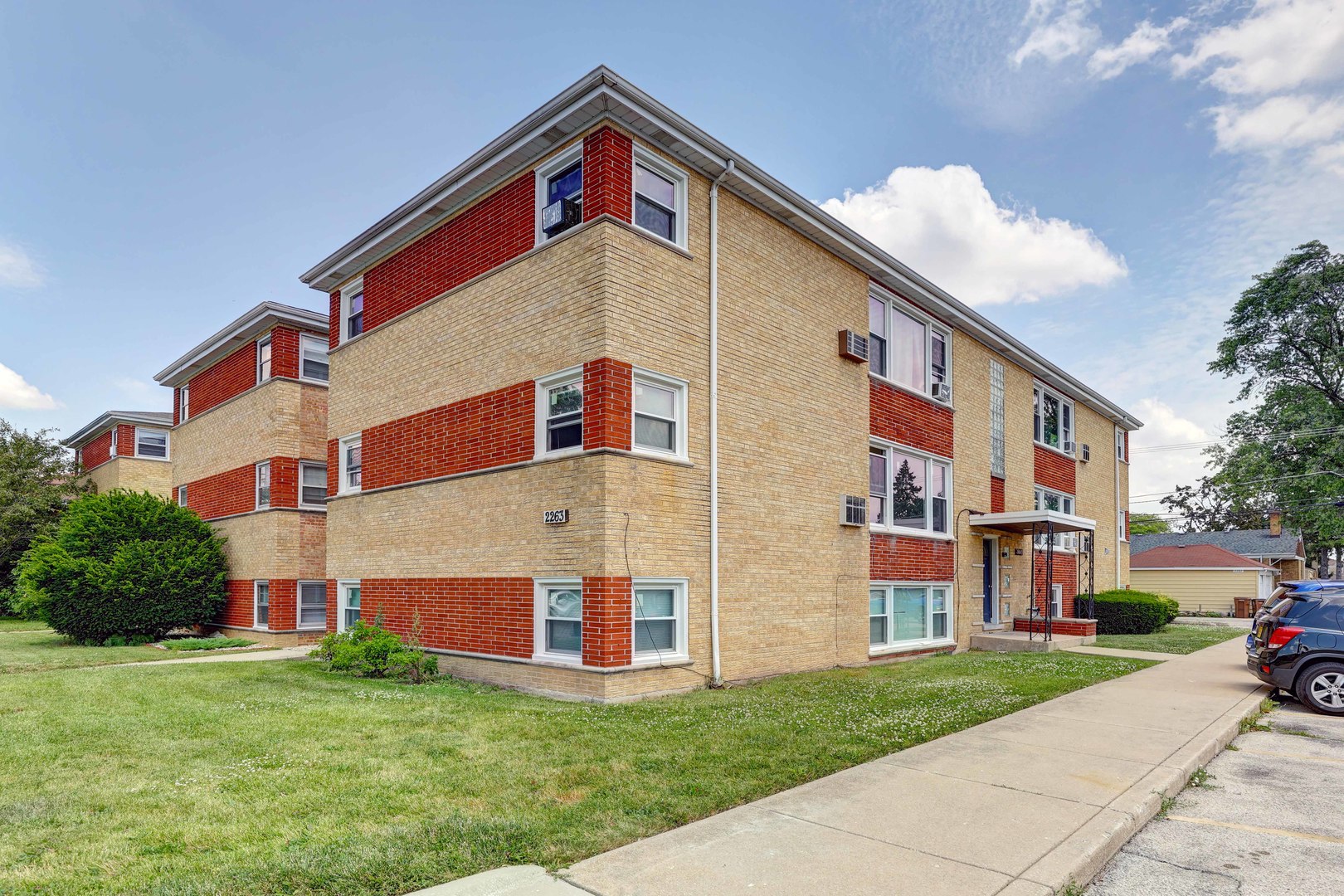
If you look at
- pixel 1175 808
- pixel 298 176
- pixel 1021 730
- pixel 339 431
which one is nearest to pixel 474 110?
pixel 298 176

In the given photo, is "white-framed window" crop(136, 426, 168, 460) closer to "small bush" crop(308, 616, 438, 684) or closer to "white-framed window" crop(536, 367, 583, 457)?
"small bush" crop(308, 616, 438, 684)

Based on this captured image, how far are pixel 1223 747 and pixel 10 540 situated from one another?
41829mm

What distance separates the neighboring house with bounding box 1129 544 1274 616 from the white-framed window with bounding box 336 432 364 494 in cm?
3659

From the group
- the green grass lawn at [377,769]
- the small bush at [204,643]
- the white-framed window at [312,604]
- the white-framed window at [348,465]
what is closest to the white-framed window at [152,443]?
the small bush at [204,643]

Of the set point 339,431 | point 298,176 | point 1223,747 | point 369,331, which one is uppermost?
point 298,176

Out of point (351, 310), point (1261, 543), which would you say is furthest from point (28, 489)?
point (1261, 543)

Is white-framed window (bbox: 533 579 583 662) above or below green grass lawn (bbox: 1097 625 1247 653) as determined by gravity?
above

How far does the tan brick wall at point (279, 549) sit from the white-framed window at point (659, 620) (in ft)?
41.4

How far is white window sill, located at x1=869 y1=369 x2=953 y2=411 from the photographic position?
1593 centimetres

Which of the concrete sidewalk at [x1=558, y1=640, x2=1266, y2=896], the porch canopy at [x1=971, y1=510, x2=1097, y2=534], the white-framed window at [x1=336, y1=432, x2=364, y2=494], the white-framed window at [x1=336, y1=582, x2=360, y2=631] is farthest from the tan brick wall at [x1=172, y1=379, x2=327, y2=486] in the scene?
the concrete sidewalk at [x1=558, y1=640, x2=1266, y2=896]

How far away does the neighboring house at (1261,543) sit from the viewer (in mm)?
44906

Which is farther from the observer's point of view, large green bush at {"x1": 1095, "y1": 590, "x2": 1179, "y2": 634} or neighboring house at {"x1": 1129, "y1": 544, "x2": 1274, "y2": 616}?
neighboring house at {"x1": 1129, "y1": 544, "x2": 1274, "y2": 616}

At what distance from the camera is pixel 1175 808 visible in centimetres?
626

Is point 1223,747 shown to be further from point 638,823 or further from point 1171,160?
point 1171,160
